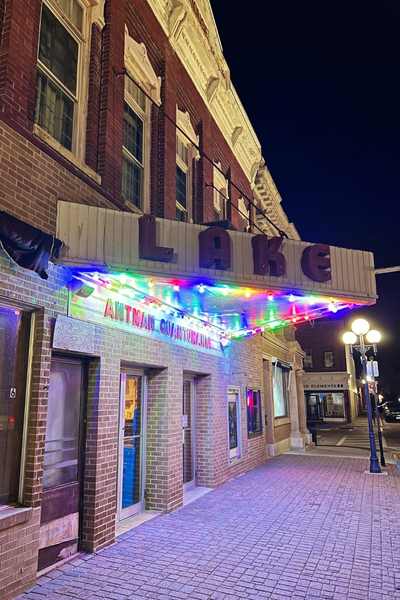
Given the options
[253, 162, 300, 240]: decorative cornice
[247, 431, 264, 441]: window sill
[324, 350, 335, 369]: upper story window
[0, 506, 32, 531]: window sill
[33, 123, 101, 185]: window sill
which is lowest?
[0, 506, 32, 531]: window sill

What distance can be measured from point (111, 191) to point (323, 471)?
32.0 ft

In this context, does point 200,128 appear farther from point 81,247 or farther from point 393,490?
point 393,490

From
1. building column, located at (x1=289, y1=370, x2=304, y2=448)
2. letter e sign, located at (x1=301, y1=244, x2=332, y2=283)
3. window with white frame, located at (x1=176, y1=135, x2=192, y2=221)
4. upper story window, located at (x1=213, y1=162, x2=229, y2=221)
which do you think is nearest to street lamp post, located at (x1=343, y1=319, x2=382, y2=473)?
building column, located at (x1=289, y1=370, x2=304, y2=448)

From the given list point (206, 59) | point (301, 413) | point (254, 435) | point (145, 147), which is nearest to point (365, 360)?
point (254, 435)

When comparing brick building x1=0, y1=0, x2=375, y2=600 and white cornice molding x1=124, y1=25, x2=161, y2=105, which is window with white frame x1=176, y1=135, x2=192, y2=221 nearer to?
brick building x1=0, y1=0, x2=375, y2=600

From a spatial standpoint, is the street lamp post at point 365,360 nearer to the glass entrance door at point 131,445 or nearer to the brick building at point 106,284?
the brick building at point 106,284

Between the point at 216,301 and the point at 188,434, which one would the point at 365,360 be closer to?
the point at 188,434

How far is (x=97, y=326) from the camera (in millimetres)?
6359

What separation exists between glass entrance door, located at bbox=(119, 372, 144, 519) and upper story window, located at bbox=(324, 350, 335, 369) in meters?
44.1

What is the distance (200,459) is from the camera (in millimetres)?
9945

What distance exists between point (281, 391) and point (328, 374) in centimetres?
3161

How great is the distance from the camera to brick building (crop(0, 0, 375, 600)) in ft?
16.7

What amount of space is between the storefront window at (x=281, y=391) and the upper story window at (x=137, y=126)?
35.4ft

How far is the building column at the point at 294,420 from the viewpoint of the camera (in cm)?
1848
